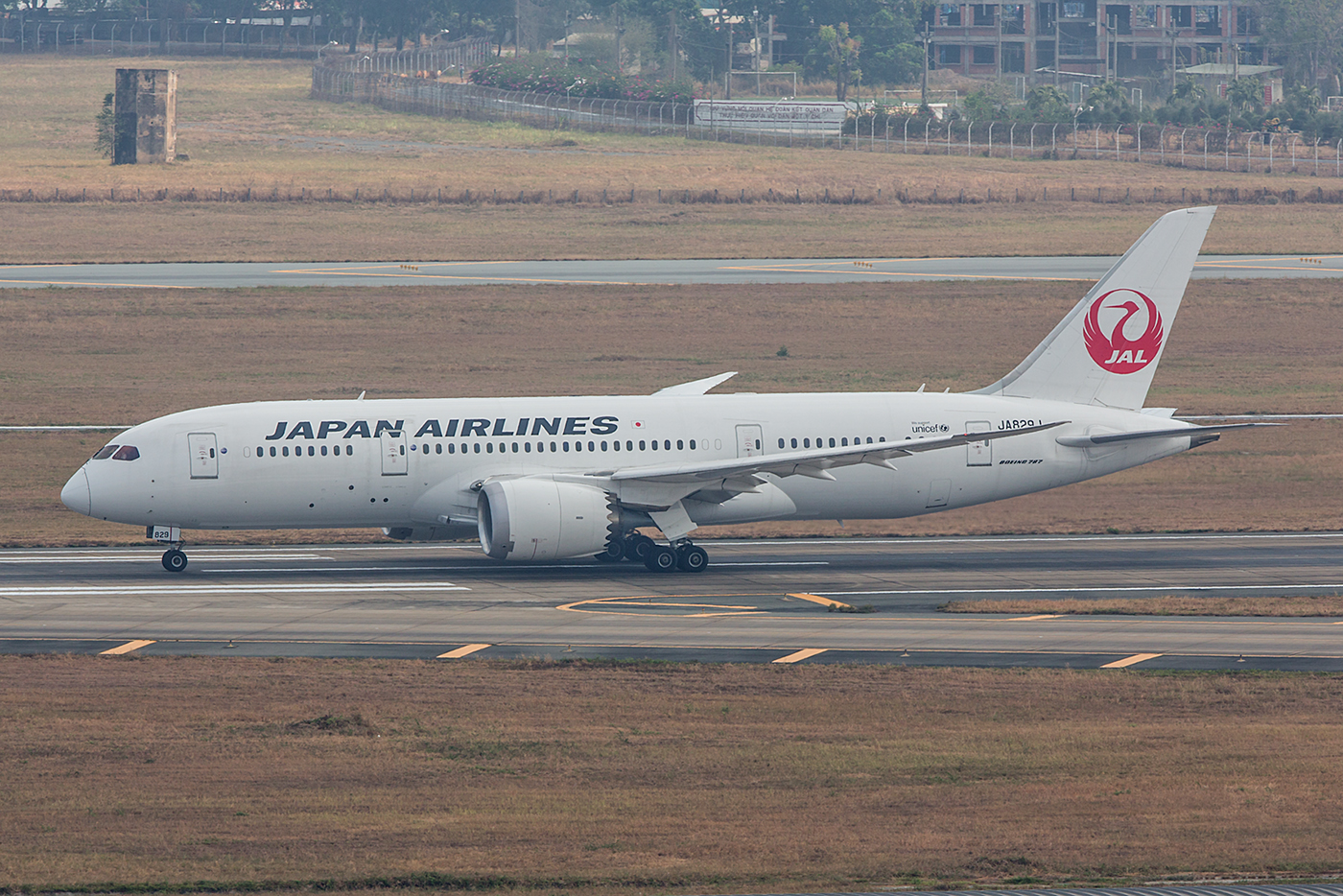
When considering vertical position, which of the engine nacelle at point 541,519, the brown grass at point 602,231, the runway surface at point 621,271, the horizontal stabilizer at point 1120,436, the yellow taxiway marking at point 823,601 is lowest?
the yellow taxiway marking at point 823,601

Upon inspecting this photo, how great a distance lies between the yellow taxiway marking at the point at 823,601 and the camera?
132 feet

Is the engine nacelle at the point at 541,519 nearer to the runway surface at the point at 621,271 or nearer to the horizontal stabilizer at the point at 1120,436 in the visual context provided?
the horizontal stabilizer at the point at 1120,436

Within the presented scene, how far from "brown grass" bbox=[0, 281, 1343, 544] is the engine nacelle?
442 inches

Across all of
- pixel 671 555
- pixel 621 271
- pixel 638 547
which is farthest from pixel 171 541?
pixel 621 271

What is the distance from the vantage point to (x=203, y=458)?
4425 centimetres

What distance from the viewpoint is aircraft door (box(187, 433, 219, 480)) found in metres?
44.2

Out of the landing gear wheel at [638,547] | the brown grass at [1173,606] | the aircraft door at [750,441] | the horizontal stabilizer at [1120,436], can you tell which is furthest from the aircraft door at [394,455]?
the horizontal stabilizer at [1120,436]

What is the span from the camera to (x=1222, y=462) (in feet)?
210

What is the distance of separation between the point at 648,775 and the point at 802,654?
9.23 meters

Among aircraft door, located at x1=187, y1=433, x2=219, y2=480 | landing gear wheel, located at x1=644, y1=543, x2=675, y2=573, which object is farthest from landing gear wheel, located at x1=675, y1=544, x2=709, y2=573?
aircraft door, located at x1=187, y1=433, x2=219, y2=480

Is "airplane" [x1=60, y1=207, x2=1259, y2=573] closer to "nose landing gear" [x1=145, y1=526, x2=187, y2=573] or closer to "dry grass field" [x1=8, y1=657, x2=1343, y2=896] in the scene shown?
"nose landing gear" [x1=145, y1=526, x2=187, y2=573]

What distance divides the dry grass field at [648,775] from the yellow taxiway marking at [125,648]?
878mm

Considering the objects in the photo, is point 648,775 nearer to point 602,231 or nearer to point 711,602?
point 711,602

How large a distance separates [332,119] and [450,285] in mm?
93610
